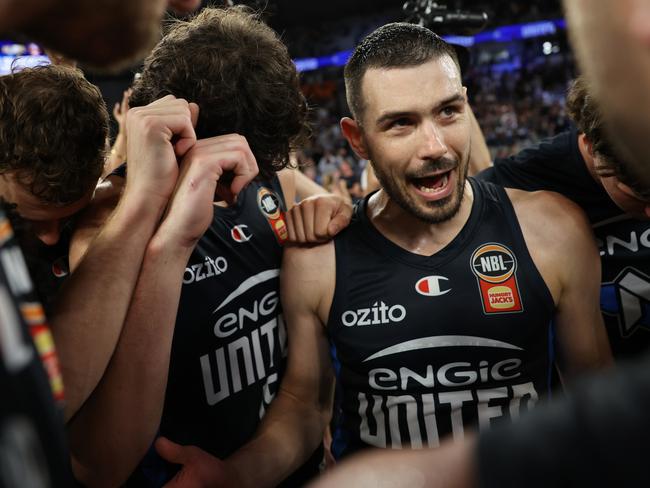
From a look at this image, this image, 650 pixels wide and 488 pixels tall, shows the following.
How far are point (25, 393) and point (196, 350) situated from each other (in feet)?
3.61

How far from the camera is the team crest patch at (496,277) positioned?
1689 mm

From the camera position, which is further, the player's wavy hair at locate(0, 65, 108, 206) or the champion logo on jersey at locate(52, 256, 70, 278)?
the champion logo on jersey at locate(52, 256, 70, 278)

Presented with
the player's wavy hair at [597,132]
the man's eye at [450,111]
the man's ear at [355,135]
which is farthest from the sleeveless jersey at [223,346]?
the player's wavy hair at [597,132]

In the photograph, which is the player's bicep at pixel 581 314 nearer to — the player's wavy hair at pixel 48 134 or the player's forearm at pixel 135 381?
the player's forearm at pixel 135 381

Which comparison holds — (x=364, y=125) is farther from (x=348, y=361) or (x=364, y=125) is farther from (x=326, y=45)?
(x=326, y=45)

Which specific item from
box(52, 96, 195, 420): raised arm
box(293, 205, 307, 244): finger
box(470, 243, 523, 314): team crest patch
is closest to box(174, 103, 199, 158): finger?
box(52, 96, 195, 420): raised arm

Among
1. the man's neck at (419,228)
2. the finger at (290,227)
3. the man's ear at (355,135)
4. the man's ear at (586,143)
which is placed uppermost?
the man's ear at (355,135)

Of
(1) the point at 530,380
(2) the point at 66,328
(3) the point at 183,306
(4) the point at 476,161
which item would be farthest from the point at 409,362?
(4) the point at 476,161

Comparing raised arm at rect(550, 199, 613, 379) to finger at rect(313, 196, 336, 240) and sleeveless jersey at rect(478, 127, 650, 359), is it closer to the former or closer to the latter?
sleeveless jersey at rect(478, 127, 650, 359)

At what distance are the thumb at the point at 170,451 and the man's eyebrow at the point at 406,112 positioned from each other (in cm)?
114

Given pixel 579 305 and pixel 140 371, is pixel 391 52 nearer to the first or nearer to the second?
pixel 579 305

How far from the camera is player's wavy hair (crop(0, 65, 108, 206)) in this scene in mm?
1492

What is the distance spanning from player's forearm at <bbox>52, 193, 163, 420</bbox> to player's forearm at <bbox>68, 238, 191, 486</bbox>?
41 mm

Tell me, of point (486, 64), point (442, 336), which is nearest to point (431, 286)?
point (442, 336)
